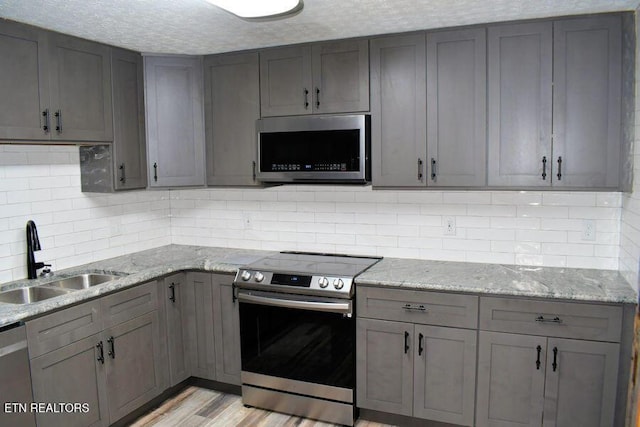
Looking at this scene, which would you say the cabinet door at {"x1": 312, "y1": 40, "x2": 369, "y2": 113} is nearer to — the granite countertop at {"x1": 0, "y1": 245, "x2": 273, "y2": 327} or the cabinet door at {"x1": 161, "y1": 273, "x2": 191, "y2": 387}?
the granite countertop at {"x1": 0, "y1": 245, "x2": 273, "y2": 327}

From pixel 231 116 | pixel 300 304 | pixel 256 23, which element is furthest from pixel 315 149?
pixel 300 304

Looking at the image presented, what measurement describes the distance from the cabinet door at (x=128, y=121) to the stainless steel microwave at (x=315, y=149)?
843 millimetres

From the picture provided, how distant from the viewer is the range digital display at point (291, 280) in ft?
10.1

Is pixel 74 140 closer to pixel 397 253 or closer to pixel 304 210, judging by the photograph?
pixel 304 210

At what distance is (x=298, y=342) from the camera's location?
10.3ft

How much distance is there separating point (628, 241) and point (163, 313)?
282cm

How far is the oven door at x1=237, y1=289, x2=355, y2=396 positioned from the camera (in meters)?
3.04

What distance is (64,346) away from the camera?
263 cm

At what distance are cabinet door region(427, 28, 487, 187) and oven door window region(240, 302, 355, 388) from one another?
1080 millimetres

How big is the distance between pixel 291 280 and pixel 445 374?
3.43ft

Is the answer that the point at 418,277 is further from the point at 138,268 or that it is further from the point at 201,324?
the point at 138,268

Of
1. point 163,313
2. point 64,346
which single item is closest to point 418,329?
point 163,313

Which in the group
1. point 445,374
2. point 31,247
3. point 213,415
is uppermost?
point 31,247

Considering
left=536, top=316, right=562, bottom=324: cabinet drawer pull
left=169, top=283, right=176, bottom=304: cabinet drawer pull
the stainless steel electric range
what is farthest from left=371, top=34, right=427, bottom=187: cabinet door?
left=169, top=283, right=176, bottom=304: cabinet drawer pull
